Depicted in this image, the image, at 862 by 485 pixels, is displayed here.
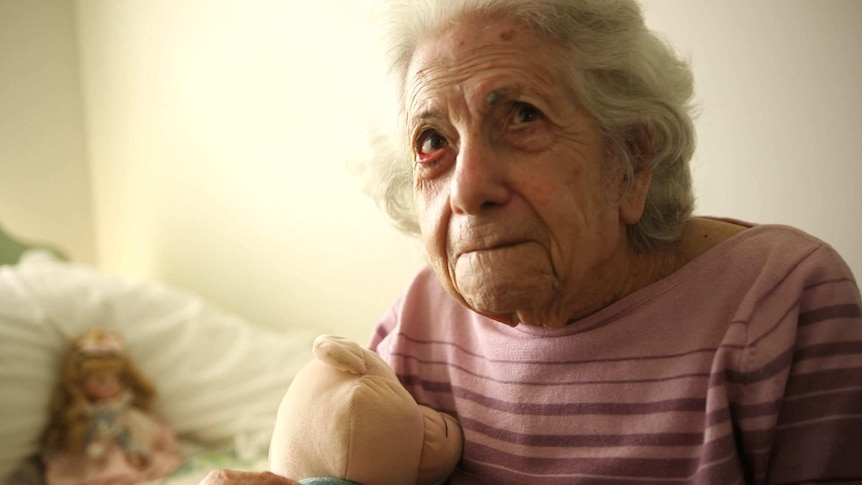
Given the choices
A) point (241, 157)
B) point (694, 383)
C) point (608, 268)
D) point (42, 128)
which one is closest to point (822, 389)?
point (694, 383)

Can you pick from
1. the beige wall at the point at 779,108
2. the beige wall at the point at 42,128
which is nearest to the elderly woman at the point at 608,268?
the beige wall at the point at 779,108

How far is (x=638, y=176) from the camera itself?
2.80 ft

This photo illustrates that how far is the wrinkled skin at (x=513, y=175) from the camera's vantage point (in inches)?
30.2

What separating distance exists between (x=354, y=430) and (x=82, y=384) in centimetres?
126

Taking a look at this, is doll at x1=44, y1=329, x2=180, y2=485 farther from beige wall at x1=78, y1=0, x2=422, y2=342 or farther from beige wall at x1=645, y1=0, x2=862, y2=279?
beige wall at x1=645, y1=0, x2=862, y2=279

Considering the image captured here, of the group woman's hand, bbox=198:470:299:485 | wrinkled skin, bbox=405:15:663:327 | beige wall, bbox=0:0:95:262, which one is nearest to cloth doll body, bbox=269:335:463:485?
woman's hand, bbox=198:470:299:485

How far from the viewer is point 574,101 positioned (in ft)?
2.61

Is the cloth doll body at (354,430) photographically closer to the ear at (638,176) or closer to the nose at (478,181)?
the nose at (478,181)

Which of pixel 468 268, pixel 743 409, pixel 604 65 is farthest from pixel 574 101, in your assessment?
pixel 743 409

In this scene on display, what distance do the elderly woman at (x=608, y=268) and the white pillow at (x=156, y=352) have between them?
1174 millimetres

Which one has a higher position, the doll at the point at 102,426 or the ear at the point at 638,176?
the ear at the point at 638,176

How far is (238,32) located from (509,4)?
5.37ft

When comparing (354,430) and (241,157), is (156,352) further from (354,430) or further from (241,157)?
(354,430)

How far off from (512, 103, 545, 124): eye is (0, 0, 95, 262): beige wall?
2879 millimetres
